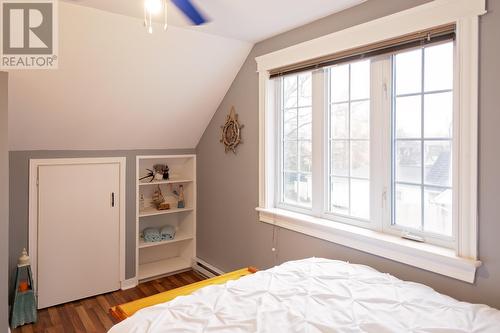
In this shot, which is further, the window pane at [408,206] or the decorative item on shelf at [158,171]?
the decorative item on shelf at [158,171]

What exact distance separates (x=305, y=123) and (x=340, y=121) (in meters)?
0.33

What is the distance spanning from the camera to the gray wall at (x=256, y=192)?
1.65 meters

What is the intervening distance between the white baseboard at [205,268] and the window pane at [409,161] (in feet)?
7.19

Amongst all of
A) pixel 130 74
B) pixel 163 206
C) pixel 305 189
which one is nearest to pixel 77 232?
pixel 163 206

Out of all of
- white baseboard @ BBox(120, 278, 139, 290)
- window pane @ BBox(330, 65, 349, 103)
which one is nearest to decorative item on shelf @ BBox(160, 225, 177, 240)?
white baseboard @ BBox(120, 278, 139, 290)

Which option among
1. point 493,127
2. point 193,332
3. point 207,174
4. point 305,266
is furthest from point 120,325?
point 207,174

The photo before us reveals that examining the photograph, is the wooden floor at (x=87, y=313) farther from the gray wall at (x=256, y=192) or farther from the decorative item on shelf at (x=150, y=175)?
the decorative item on shelf at (x=150, y=175)

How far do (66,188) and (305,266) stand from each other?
232cm

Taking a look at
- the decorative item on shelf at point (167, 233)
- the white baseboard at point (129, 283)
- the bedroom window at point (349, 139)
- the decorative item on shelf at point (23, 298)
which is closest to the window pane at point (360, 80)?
the bedroom window at point (349, 139)

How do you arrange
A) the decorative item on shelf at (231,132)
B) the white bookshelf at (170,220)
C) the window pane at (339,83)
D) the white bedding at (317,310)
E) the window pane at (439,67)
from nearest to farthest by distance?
the white bedding at (317,310) < the window pane at (439,67) < the window pane at (339,83) < the decorative item on shelf at (231,132) < the white bookshelf at (170,220)

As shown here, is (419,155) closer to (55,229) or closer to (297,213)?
(297,213)

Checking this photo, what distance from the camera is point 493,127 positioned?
164cm

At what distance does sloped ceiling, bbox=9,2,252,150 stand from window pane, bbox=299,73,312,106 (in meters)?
0.65

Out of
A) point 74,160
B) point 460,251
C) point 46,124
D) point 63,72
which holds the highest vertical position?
point 63,72
